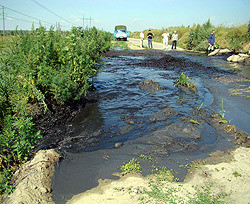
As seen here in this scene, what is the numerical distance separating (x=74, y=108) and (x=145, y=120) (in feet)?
7.01

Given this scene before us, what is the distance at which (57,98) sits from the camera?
5223mm

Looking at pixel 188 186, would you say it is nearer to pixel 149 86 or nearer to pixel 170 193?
pixel 170 193

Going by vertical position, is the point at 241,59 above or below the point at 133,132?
above

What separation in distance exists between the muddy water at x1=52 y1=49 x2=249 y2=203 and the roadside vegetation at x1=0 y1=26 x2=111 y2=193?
751mm

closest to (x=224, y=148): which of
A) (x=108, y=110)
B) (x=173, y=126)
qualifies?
(x=173, y=126)

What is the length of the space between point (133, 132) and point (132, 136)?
205 mm

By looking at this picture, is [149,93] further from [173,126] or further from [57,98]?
[57,98]

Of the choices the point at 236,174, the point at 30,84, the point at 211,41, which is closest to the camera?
the point at 236,174

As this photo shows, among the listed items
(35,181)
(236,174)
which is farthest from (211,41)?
(35,181)

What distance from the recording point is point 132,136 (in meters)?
4.80

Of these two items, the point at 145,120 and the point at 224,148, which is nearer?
the point at 224,148

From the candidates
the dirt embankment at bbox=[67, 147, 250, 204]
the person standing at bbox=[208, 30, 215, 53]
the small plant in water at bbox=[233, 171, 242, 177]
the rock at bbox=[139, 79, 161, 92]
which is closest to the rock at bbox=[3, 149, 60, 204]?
the dirt embankment at bbox=[67, 147, 250, 204]

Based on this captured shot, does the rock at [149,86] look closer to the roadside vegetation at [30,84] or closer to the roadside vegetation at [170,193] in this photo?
the roadside vegetation at [30,84]

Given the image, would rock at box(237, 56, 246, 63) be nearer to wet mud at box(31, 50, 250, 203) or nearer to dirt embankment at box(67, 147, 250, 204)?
wet mud at box(31, 50, 250, 203)
